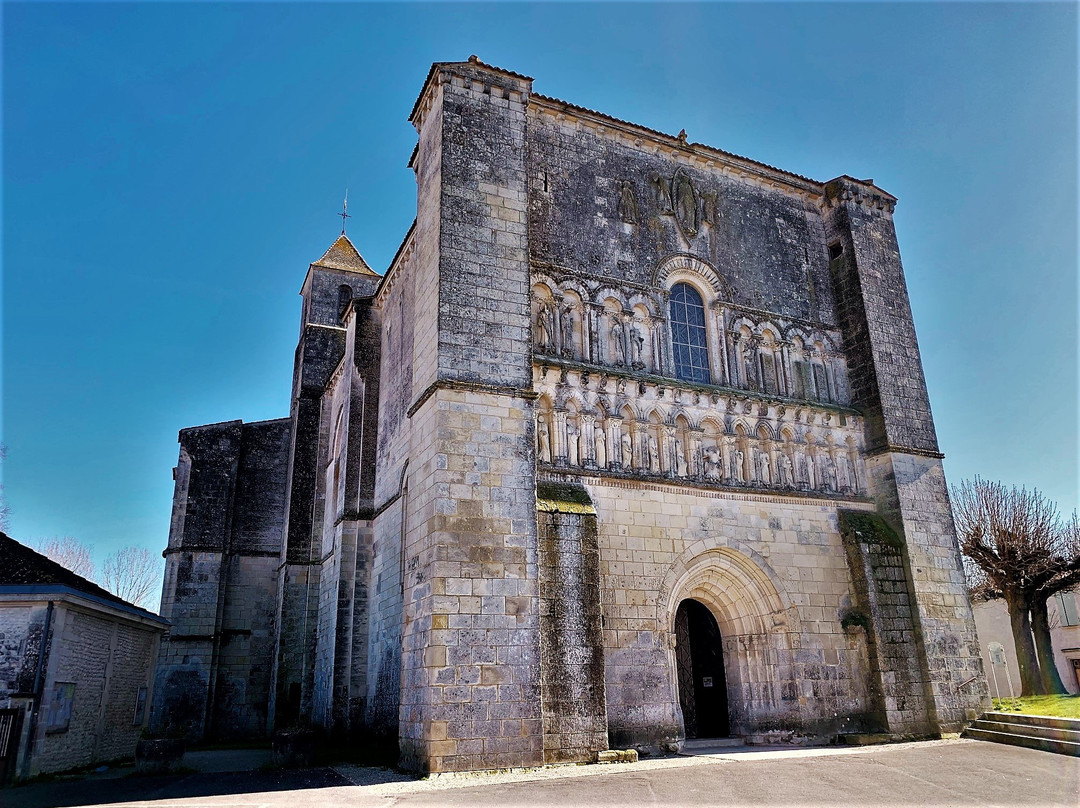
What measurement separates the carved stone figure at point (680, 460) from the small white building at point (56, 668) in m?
9.65

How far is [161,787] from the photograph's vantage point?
31.2 ft

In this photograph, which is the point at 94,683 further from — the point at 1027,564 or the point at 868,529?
the point at 1027,564

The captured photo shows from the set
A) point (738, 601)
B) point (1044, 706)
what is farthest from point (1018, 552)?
point (738, 601)

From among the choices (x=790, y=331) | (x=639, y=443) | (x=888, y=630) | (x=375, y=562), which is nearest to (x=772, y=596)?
(x=888, y=630)

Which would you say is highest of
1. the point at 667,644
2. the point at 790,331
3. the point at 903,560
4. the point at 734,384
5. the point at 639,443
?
the point at 790,331

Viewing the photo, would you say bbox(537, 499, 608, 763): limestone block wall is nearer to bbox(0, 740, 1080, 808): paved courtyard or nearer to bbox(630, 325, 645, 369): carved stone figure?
bbox(0, 740, 1080, 808): paved courtyard

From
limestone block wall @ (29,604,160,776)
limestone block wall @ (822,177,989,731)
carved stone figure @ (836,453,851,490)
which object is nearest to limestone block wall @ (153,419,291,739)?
limestone block wall @ (29,604,160,776)

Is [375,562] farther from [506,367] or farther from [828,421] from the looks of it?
[828,421]

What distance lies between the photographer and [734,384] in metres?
14.6

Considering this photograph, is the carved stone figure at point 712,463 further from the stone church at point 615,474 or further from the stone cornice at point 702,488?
the stone cornice at point 702,488

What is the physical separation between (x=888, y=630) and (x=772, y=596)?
2232 mm

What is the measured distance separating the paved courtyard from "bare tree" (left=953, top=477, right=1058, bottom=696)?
7.72 m

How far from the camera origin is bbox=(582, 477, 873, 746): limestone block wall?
455 inches

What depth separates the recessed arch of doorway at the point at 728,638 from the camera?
12.8 meters
